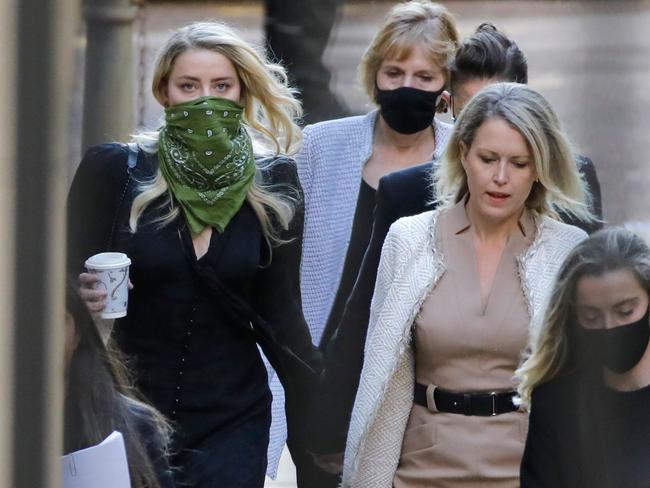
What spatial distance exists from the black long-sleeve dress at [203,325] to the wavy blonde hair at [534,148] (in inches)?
14.7

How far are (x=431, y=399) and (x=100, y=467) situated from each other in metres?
1.04

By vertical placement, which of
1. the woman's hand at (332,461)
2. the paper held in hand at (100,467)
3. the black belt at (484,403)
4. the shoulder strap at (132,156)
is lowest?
the woman's hand at (332,461)

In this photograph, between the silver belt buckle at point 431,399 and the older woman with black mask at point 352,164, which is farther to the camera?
the older woman with black mask at point 352,164

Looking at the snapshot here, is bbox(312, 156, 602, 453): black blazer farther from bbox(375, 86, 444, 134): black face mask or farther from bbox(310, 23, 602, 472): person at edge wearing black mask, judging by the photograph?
bbox(375, 86, 444, 134): black face mask

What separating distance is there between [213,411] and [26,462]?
1883 mm

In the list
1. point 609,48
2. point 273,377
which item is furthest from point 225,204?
point 609,48

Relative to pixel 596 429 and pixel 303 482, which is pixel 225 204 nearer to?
pixel 303 482

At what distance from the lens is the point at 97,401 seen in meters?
2.27

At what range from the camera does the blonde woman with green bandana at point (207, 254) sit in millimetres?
3043

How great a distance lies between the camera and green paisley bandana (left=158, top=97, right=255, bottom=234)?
307 cm

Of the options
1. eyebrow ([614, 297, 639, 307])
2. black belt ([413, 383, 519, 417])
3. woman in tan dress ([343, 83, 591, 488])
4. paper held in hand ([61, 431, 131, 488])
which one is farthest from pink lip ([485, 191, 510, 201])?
paper held in hand ([61, 431, 131, 488])

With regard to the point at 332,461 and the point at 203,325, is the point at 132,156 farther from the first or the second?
the point at 332,461

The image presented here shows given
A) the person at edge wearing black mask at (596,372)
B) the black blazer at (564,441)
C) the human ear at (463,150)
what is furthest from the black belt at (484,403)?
the human ear at (463,150)

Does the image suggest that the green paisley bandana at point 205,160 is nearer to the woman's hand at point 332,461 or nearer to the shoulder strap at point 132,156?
the shoulder strap at point 132,156
